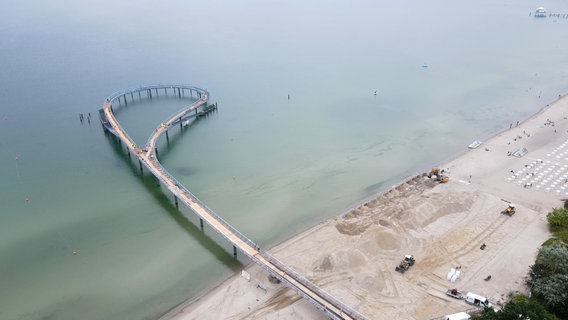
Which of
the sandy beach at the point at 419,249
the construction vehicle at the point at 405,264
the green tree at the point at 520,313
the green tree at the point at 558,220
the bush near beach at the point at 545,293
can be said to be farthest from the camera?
the green tree at the point at 558,220

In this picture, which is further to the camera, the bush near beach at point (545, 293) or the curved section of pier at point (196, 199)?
the curved section of pier at point (196, 199)

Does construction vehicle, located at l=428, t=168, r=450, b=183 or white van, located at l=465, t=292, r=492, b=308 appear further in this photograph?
construction vehicle, located at l=428, t=168, r=450, b=183

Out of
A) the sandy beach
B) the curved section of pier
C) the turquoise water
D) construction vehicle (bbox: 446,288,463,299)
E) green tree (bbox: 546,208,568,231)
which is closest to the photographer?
the curved section of pier

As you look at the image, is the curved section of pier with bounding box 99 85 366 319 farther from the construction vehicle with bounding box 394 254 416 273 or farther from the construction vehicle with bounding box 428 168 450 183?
the construction vehicle with bounding box 428 168 450 183

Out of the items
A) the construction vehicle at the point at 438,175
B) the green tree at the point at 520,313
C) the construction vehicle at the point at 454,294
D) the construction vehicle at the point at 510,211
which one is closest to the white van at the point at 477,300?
the construction vehicle at the point at 454,294

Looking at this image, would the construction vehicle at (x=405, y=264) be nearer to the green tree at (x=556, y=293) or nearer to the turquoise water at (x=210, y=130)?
the green tree at (x=556, y=293)

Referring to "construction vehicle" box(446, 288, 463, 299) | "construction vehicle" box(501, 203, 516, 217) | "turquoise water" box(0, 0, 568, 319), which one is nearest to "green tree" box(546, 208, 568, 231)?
"construction vehicle" box(501, 203, 516, 217)
